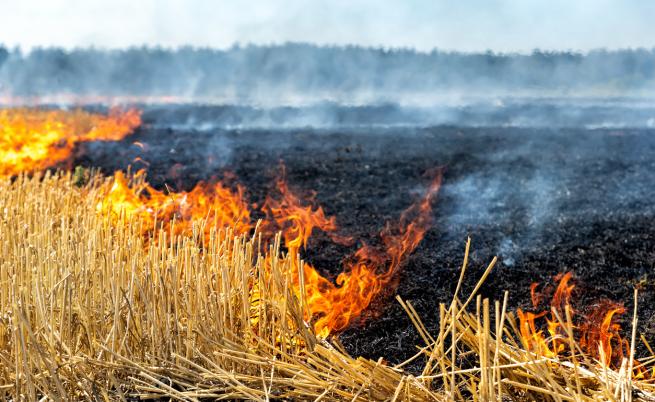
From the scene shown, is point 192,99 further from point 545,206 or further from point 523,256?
point 523,256

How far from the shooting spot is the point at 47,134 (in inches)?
495

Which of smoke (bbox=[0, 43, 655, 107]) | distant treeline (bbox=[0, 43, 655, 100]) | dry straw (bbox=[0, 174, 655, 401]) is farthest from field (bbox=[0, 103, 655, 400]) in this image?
distant treeline (bbox=[0, 43, 655, 100])

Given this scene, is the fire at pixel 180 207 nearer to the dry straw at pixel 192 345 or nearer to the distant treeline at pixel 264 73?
the dry straw at pixel 192 345

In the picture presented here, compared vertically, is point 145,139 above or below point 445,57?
below

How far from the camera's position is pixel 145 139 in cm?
1410

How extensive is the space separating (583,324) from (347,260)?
1.88 m

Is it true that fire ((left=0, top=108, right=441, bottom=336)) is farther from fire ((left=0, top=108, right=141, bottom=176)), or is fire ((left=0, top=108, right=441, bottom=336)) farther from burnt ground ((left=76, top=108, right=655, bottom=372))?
burnt ground ((left=76, top=108, right=655, bottom=372))

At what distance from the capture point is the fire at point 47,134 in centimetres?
1071

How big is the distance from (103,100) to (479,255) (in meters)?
19.4

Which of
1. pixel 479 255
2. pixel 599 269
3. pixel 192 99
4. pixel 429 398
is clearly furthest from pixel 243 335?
pixel 192 99

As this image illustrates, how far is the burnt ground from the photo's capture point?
17.2ft

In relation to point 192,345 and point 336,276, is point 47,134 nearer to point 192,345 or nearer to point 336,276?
point 336,276

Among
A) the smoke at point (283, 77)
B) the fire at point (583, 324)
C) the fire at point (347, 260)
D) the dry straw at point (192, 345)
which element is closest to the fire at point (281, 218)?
the fire at point (347, 260)

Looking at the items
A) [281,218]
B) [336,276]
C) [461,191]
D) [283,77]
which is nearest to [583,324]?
[336,276]
